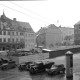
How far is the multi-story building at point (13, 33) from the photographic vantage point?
50.5m

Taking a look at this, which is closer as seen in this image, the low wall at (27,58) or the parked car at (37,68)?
the parked car at (37,68)

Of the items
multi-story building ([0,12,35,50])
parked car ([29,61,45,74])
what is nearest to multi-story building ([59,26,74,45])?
multi-story building ([0,12,35,50])

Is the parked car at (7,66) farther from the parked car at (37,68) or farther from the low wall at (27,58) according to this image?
the parked car at (37,68)

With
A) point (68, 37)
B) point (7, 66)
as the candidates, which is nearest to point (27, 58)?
point (7, 66)

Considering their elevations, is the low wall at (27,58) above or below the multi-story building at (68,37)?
below

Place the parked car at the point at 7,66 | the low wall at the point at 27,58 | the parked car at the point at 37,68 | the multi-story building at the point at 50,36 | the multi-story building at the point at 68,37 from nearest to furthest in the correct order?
the parked car at the point at 37,68
the parked car at the point at 7,66
the low wall at the point at 27,58
the multi-story building at the point at 50,36
the multi-story building at the point at 68,37

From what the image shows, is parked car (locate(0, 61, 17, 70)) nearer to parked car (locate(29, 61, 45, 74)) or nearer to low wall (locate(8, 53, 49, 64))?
low wall (locate(8, 53, 49, 64))

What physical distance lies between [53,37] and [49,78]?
54.6m

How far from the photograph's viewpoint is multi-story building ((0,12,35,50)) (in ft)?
166

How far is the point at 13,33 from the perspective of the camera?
5344 cm

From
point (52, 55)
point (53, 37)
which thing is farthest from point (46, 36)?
point (52, 55)

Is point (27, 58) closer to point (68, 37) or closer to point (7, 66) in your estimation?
point (7, 66)

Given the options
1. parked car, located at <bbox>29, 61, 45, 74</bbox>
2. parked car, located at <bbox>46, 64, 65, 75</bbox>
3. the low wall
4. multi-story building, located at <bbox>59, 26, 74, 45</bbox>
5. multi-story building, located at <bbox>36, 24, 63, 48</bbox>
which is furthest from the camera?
multi-story building, located at <bbox>59, 26, 74, 45</bbox>

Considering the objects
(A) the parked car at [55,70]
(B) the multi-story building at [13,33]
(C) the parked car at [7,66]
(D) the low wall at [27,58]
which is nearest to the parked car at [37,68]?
(A) the parked car at [55,70]
